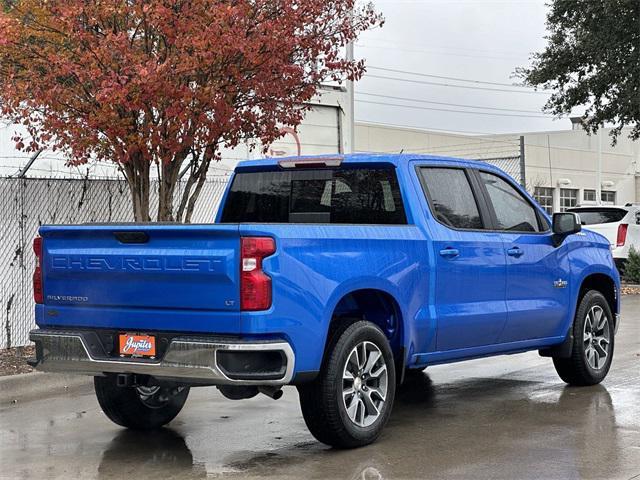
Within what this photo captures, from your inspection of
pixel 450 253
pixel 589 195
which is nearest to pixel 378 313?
pixel 450 253

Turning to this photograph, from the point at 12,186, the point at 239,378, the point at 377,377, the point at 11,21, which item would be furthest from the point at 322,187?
the point at 12,186

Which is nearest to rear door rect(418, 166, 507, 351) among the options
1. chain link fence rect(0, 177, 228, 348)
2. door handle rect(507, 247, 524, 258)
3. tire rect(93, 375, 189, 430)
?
door handle rect(507, 247, 524, 258)

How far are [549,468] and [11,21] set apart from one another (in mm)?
6875

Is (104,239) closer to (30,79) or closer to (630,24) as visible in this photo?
(30,79)

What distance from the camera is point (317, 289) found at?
254 inches

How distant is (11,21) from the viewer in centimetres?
1012

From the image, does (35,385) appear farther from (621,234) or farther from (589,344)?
(621,234)

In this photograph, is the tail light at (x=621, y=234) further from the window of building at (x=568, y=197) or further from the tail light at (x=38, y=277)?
the window of building at (x=568, y=197)

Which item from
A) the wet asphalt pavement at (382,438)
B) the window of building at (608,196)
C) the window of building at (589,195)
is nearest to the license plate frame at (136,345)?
the wet asphalt pavement at (382,438)

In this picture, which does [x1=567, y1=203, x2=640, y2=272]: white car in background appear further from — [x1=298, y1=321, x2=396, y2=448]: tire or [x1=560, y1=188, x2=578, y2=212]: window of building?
[x1=560, y1=188, x2=578, y2=212]: window of building

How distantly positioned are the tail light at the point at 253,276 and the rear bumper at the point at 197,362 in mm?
240

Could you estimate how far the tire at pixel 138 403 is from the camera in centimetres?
759

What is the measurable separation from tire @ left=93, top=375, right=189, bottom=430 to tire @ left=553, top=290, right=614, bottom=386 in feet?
11.7

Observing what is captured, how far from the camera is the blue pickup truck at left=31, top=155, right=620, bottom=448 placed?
6.21 meters
